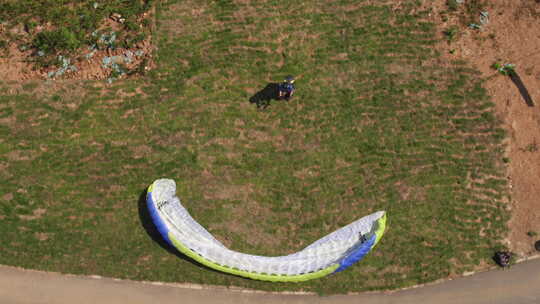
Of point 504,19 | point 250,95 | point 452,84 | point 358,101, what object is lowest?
point 250,95

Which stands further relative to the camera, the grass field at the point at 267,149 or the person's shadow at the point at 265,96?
the person's shadow at the point at 265,96

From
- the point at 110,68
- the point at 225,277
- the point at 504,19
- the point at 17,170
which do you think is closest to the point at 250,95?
the point at 110,68

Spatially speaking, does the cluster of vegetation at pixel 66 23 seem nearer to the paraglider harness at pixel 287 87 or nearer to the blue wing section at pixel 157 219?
the paraglider harness at pixel 287 87

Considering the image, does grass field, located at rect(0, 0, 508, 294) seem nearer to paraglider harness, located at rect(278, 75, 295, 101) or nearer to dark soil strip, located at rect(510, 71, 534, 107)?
paraglider harness, located at rect(278, 75, 295, 101)

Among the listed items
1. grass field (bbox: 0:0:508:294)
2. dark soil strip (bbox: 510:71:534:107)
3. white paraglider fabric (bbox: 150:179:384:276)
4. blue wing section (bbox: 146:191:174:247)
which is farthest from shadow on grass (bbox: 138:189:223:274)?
dark soil strip (bbox: 510:71:534:107)

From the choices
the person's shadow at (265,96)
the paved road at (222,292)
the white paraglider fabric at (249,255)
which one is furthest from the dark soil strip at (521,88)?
the person's shadow at (265,96)

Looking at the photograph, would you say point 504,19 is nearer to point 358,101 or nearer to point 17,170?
point 358,101
